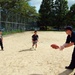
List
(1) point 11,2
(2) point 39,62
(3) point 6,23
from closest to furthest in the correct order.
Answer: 1. (2) point 39,62
2. (3) point 6,23
3. (1) point 11,2

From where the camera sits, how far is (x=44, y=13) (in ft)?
237

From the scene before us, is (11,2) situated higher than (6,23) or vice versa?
(11,2)

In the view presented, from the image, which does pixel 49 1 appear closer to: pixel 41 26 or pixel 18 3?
pixel 41 26

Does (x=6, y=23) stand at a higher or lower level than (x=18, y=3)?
lower

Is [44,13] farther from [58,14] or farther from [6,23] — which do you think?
[6,23]

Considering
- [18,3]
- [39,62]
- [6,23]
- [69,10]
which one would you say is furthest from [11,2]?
[39,62]

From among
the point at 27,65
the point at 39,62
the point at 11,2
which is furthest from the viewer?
the point at 11,2

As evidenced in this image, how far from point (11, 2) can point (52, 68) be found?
127 ft

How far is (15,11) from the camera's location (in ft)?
159

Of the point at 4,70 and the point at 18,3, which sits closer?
the point at 4,70

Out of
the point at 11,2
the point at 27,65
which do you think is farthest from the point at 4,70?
the point at 11,2

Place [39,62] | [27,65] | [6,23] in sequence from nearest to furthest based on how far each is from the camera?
[27,65]
[39,62]
[6,23]

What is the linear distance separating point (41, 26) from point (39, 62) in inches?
2427

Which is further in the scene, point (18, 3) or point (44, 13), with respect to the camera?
point (44, 13)
